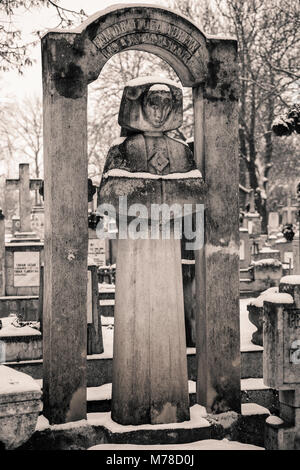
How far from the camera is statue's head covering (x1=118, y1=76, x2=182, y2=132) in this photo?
19.3ft

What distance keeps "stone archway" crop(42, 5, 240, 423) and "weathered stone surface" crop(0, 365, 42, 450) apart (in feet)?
2.48

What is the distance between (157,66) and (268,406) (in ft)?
72.8

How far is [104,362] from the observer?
809cm

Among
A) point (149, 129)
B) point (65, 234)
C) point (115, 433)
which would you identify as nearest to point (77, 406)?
point (115, 433)

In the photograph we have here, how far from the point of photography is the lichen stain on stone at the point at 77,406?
5762mm

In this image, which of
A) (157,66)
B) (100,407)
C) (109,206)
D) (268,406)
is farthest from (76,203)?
(157,66)

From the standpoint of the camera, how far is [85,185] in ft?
19.3

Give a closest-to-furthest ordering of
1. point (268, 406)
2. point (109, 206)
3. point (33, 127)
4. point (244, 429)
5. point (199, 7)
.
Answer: point (109, 206) → point (244, 429) → point (268, 406) → point (199, 7) → point (33, 127)

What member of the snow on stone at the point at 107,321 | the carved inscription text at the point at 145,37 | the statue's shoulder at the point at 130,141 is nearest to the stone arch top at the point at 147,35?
the carved inscription text at the point at 145,37

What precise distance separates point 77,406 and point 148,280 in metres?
1.27

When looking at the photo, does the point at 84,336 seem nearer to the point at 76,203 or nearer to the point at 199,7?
the point at 76,203

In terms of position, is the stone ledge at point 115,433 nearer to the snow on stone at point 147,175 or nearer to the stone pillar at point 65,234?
the stone pillar at point 65,234

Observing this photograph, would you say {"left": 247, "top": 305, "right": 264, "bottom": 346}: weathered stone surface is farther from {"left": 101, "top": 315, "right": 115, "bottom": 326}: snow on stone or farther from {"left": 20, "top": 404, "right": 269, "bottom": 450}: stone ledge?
{"left": 20, "top": 404, "right": 269, "bottom": 450}: stone ledge

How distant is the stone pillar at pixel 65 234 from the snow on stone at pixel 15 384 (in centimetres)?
52
